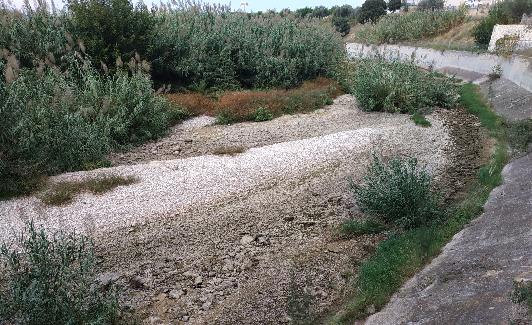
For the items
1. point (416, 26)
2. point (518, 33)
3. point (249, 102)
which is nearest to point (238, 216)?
point (249, 102)

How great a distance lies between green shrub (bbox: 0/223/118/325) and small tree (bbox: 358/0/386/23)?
52.0m

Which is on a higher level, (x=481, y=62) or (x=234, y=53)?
(x=234, y=53)

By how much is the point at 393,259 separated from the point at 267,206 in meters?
3.11

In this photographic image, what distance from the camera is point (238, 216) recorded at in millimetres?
9133

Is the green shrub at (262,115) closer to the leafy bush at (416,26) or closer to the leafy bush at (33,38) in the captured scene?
the leafy bush at (33,38)

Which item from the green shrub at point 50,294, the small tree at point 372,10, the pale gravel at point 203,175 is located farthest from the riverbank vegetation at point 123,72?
the small tree at point 372,10

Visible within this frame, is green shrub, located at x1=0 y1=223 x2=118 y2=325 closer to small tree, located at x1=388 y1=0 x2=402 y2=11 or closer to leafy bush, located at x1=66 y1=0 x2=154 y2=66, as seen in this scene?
leafy bush, located at x1=66 y1=0 x2=154 y2=66

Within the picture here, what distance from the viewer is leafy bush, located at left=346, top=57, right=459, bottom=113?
16453mm

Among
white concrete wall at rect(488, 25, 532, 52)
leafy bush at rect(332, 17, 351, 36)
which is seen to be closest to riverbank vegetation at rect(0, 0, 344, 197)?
white concrete wall at rect(488, 25, 532, 52)

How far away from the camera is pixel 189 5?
2488cm

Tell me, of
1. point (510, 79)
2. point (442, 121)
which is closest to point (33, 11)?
point (442, 121)

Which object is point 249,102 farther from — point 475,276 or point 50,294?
point 50,294

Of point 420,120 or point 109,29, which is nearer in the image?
point 420,120

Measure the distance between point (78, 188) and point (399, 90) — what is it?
36.0 ft
